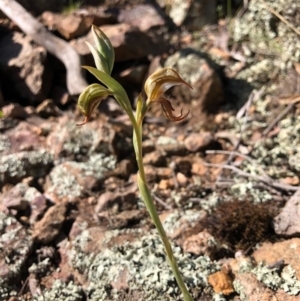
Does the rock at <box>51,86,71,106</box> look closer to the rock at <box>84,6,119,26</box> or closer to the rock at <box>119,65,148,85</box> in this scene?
the rock at <box>119,65,148,85</box>

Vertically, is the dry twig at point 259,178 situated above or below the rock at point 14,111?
below

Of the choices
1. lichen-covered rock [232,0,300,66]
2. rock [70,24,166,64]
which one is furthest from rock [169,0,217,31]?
rock [70,24,166,64]

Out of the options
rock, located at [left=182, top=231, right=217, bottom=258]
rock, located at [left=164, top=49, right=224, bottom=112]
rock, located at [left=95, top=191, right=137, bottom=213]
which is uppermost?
rock, located at [left=164, top=49, right=224, bottom=112]

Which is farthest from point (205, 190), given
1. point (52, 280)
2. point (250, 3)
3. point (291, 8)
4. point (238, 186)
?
point (250, 3)

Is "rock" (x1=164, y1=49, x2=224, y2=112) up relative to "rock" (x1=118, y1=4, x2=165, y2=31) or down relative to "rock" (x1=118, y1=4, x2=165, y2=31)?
down

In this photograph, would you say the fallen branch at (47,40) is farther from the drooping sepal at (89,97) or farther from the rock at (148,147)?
the drooping sepal at (89,97)

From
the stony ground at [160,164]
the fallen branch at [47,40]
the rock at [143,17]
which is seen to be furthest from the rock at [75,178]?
the rock at [143,17]
